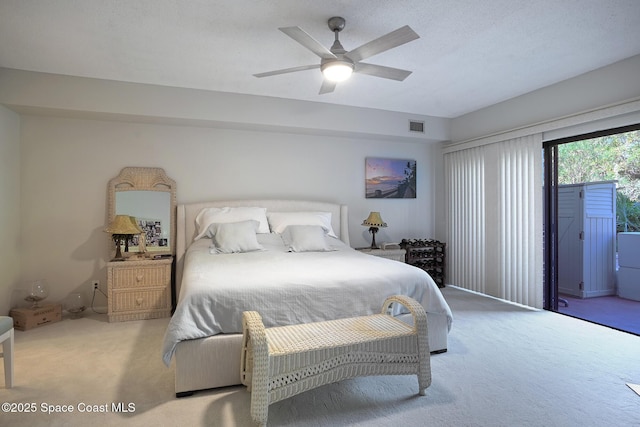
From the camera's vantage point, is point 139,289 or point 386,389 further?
point 139,289

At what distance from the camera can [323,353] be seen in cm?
194

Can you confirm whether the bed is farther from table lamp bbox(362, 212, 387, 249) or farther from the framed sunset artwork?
the framed sunset artwork

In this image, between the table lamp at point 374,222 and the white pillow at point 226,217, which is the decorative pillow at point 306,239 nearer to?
the white pillow at point 226,217

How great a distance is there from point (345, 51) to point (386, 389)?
231 centimetres

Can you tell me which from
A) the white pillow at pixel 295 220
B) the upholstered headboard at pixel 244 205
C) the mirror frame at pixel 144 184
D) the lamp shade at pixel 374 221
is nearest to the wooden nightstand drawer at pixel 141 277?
the upholstered headboard at pixel 244 205

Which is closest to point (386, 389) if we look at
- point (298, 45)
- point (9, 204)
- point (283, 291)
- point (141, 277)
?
point (283, 291)

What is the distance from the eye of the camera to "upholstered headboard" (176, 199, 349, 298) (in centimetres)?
401

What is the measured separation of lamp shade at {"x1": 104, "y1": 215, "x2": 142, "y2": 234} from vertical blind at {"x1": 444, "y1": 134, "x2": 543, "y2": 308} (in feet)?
13.6

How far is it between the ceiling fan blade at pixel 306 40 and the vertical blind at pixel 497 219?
284 cm

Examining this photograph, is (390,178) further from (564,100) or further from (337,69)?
(337,69)

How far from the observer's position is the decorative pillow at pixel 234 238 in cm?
353

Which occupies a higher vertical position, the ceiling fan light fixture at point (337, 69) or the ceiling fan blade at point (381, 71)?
the ceiling fan blade at point (381, 71)

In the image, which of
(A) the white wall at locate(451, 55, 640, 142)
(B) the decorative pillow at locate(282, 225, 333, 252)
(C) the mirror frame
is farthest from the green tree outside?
(C) the mirror frame

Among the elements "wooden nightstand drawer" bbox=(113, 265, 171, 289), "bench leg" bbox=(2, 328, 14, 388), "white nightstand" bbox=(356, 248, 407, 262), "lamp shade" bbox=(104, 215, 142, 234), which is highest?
"lamp shade" bbox=(104, 215, 142, 234)
